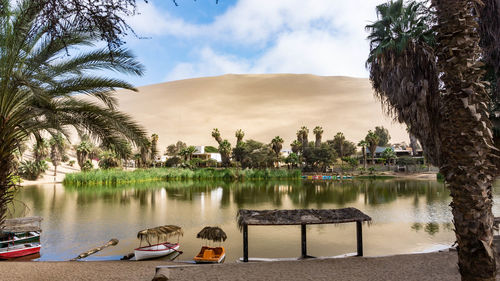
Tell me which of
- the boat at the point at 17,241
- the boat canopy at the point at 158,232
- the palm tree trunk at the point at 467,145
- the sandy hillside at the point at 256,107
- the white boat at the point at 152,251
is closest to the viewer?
the palm tree trunk at the point at 467,145

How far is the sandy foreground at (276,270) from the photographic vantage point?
7469 millimetres

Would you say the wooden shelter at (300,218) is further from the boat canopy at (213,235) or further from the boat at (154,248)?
the boat at (154,248)

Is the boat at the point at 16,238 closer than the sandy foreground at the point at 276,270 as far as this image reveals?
No

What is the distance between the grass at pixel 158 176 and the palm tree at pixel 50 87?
39932 millimetres

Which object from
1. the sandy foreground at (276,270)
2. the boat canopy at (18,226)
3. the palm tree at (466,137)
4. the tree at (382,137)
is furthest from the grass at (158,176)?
the tree at (382,137)

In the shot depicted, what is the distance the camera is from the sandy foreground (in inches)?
294

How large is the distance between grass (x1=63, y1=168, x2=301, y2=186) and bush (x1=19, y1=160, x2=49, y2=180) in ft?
27.9

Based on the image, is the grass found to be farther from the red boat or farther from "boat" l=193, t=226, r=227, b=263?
"boat" l=193, t=226, r=227, b=263

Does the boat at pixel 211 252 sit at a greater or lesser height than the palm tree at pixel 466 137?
lesser

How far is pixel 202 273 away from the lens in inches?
308

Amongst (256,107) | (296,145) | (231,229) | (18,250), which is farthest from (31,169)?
(256,107)

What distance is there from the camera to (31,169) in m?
49.9

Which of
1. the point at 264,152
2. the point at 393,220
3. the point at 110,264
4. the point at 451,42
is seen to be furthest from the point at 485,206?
the point at 264,152

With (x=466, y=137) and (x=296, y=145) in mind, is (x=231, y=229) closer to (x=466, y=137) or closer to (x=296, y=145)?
→ (x=466, y=137)
